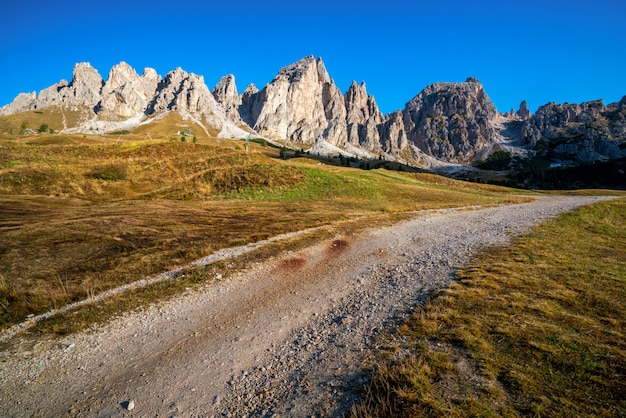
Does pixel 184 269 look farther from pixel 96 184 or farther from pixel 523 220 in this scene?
pixel 96 184

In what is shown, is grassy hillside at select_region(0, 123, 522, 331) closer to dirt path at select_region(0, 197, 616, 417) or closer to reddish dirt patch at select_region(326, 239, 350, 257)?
dirt path at select_region(0, 197, 616, 417)

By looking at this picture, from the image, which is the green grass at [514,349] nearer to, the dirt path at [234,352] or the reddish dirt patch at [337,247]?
the dirt path at [234,352]

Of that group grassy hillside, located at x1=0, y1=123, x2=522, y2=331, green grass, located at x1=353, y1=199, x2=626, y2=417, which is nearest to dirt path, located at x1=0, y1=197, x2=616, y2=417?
green grass, located at x1=353, y1=199, x2=626, y2=417

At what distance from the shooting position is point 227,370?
793cm

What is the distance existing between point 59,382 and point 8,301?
6718 millimetres

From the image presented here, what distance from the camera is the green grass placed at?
19.4ft

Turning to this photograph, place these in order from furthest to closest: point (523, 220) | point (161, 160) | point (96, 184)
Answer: point (161, 160), point (96, 184), point (523, 220)

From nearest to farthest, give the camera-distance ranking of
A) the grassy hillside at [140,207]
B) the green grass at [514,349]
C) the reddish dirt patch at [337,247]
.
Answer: the green grass at [514,349] → the grassy hillside at [140,207] → the reddish dirt patch at [337,247]

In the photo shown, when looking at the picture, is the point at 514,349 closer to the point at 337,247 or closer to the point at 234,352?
the point at 234,352

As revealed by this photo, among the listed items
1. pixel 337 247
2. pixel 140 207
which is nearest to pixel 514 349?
pixel 337 247

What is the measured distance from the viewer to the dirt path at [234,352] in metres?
6.85

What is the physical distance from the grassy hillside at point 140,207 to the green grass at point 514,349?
410 inches

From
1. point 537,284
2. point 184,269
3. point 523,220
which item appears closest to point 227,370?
point 184,269

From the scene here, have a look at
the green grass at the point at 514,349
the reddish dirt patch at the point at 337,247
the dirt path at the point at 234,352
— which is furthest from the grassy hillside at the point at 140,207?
the green grass at the point at 514,349
